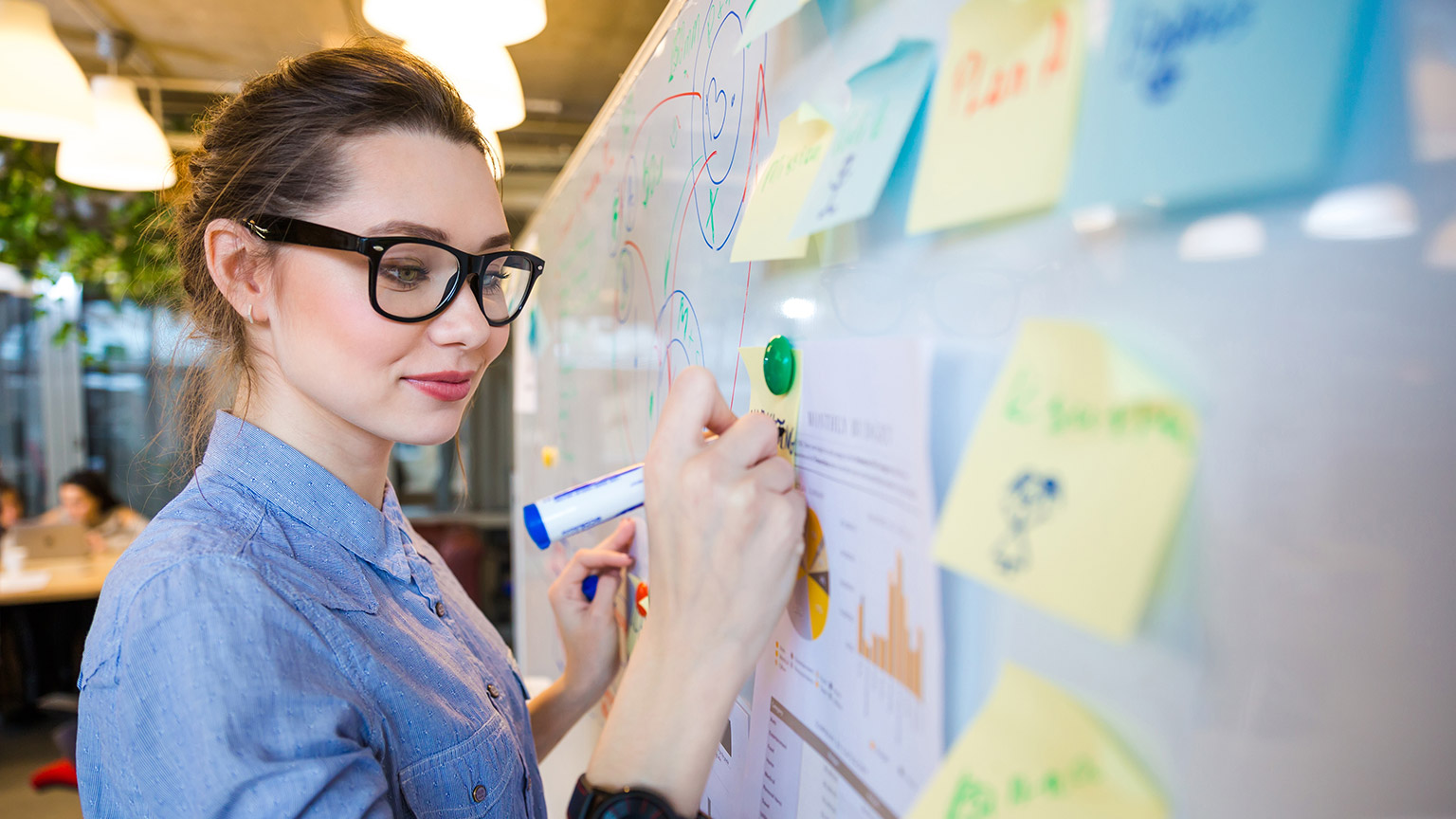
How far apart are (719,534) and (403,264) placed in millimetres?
397

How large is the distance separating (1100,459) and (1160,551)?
34 mm

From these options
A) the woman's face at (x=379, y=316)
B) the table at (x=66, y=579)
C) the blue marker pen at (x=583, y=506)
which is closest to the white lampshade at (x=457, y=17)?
the woman's face at (x=379, y=316)

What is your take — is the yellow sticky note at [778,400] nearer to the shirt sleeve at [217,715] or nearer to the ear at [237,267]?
the shirt sleeve at [217,715]

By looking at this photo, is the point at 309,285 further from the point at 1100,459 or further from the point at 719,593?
the point at 1100,459

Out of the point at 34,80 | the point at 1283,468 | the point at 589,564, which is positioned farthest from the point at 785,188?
the point at 34,80

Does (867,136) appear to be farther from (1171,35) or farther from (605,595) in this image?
(605,595)

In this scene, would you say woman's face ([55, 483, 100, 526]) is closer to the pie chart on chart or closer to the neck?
the neck

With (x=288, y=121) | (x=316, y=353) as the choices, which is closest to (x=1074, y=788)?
(x=316, y=353)

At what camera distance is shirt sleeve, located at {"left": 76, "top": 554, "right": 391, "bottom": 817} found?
0.44m

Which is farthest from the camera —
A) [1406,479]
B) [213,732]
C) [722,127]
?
[722,127]

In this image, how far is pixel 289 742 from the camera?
1.49 feet

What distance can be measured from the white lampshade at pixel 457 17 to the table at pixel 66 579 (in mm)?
2644

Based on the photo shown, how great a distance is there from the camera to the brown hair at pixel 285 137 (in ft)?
2.20

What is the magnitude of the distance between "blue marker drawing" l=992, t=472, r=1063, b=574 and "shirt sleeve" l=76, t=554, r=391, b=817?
0.40 meters
